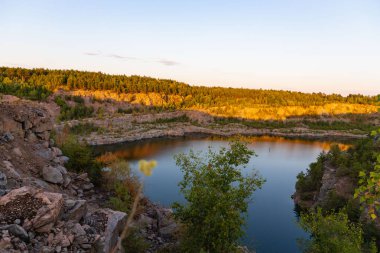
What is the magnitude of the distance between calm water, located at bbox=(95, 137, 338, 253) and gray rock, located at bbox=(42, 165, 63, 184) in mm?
6360

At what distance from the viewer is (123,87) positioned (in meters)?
121

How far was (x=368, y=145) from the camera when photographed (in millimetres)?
39688

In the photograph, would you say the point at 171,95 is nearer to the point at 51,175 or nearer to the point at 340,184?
the point at 340,184

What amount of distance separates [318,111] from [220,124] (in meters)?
46.9

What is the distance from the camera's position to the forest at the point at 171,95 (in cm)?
10844

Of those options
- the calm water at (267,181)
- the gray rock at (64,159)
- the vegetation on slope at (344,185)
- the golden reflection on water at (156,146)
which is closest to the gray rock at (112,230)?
the calm water at (267,181)

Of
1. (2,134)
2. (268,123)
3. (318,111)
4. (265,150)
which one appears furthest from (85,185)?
(318,111)

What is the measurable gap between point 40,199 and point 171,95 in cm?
12234

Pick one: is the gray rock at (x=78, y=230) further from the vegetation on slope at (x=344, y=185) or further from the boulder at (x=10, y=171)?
the vegetation on slope at (x=344, y=185)

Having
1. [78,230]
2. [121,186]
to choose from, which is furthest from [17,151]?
[78,230]

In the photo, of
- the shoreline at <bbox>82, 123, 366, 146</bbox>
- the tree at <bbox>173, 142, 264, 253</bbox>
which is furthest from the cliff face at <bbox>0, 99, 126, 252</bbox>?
the shoreline at <bbox>82, 123, 366, 146</bbox>

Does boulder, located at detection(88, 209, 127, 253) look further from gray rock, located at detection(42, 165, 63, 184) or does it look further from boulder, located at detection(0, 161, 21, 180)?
gray rock, located at detection(42, 165, 63, 184)

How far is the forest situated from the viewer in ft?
356

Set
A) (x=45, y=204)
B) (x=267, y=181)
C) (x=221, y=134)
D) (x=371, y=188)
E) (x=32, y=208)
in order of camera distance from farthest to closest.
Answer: (x=221, y=134) → (x=267, y=181) → (x=45, y=204) → (x=32, y=208) → (x=371, y=188)
